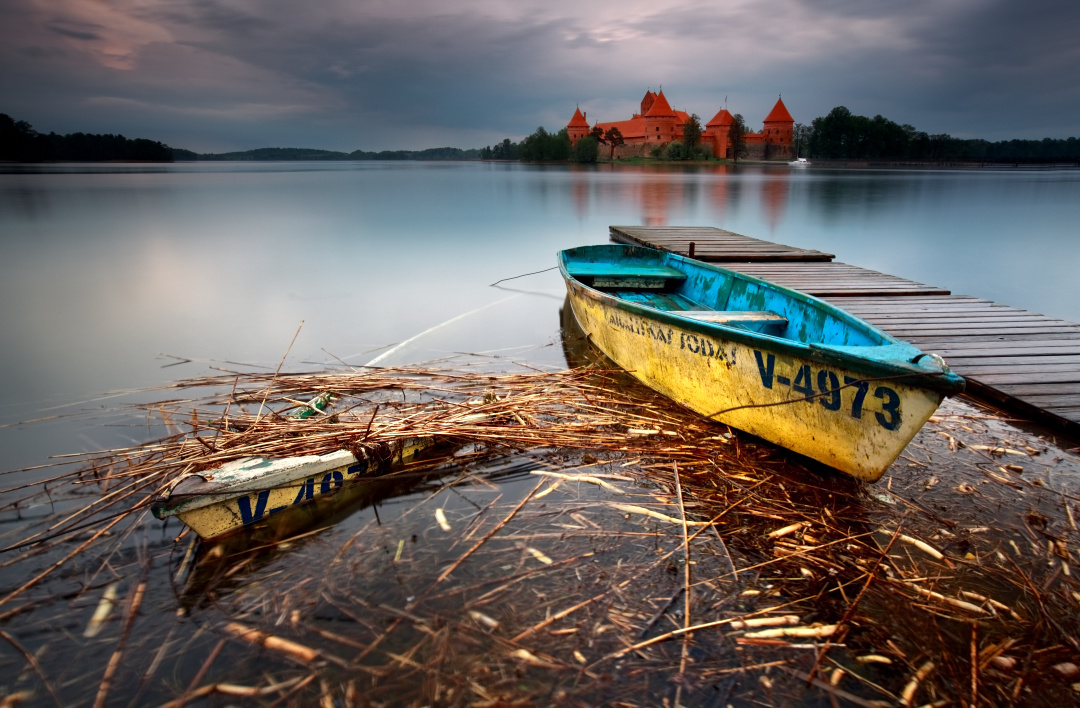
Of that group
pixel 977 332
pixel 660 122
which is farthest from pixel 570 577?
pixel 660 122

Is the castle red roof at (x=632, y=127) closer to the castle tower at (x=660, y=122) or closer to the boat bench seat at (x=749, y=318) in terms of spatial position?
the castle tower at (x=660, y=122)

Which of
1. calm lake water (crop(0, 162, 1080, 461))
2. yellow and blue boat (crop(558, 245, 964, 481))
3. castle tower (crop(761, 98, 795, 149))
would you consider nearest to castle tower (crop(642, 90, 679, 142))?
castle tower (crop(761, 98, 795, 149))

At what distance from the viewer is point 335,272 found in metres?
14.6

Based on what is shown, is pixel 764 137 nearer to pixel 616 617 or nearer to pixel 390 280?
pixel 390 280

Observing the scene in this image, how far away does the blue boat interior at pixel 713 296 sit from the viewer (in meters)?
4.88

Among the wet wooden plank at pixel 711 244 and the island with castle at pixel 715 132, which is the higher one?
the island with castle at pixel 715 132

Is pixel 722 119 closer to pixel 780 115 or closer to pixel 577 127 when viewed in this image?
pixel 780 115

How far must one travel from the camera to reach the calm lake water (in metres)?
7.65

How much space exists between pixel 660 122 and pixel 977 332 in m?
116

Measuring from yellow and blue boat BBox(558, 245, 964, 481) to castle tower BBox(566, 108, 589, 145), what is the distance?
134m

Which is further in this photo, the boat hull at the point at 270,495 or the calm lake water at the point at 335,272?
the calm lake water at the point at 335,272

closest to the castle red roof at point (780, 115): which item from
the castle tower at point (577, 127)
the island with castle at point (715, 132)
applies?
the island with castle at point (715, 132)

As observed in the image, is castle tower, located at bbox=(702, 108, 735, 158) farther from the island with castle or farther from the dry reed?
the dry reed

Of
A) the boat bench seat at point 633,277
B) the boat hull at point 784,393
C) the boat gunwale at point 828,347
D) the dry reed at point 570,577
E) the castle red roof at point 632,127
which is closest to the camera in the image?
the dry reed at point 570,577
